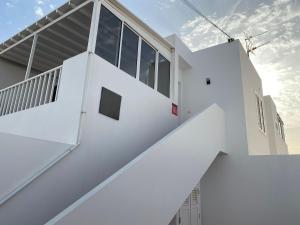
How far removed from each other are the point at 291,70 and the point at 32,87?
911cm

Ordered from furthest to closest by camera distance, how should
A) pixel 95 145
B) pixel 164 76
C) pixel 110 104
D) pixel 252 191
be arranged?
pixel 164 76
pixel 252 191
pixel 110 104
pixel 95 145

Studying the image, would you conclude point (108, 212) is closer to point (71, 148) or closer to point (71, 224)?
point (71, 224)

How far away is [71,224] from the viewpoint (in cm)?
192

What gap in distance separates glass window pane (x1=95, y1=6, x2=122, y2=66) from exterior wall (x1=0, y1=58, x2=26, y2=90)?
4.48m

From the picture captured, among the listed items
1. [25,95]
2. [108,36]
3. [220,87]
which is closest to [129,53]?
[108,36]

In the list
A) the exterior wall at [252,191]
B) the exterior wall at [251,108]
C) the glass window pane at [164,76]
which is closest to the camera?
the exterior wall at [252,191]

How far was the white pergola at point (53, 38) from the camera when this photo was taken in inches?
195

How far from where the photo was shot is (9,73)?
288 inches

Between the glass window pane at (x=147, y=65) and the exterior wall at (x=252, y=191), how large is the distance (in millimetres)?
3214

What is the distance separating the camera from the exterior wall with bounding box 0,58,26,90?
23.4ft

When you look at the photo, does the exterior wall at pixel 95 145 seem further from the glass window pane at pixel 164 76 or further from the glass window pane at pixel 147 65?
the glass window pane at pixel 164 76

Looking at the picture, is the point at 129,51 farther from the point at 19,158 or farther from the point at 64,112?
the point at 19,158

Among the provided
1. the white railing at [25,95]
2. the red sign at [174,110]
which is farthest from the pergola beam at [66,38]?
the red sign at [174,110]

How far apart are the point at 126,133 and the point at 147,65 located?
2.07 m
